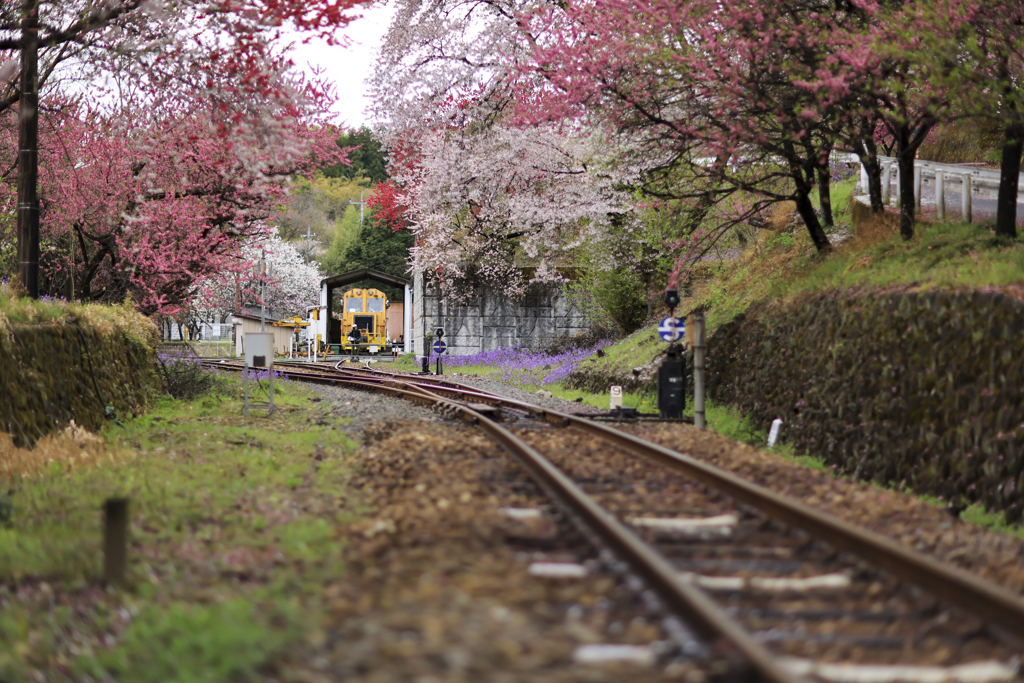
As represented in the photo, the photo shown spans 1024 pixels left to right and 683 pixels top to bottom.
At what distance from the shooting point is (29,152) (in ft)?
37.7

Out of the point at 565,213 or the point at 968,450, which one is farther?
the point at 565,213

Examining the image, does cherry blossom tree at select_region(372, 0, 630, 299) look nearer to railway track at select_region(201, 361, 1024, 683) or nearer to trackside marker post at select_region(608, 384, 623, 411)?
trackside marker post at select_region(608, 384, 623, 411)

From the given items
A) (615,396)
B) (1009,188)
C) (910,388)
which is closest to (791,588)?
(910,388)

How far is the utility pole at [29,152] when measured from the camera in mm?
11242

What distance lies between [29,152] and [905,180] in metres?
12.1

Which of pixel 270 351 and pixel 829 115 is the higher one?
pixel 829 115

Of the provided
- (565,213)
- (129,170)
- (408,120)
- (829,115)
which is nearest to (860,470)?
(829,115)

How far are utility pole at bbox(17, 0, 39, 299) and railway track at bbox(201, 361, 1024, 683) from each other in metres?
8.37

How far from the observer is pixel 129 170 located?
14.9 meters

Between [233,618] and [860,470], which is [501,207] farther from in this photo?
[233,618]

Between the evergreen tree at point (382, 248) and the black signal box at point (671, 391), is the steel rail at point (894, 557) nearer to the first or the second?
the black signal box at point (671, 391)

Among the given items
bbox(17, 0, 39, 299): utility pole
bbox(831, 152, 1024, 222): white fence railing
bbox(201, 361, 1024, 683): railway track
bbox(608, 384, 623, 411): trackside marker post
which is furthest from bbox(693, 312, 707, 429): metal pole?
bbox(17, 0, 39, 299): utility pole

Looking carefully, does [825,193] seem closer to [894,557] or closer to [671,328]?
[671,328]

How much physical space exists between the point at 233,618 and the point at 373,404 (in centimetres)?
1161
